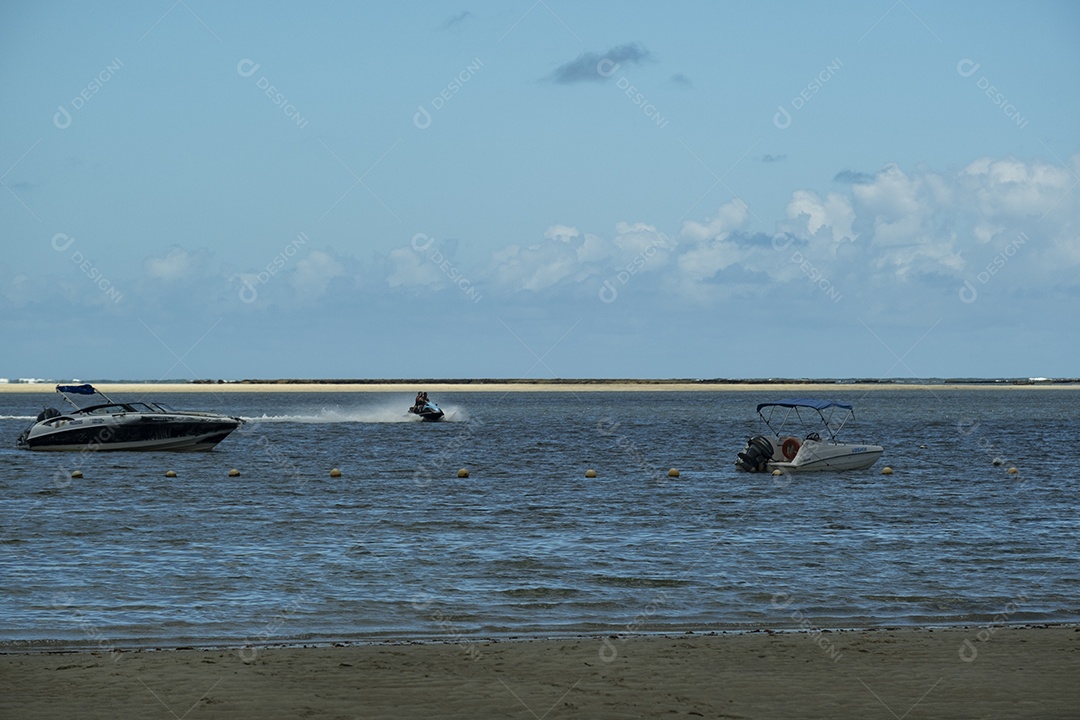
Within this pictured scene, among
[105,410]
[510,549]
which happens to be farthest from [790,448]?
[105,410]

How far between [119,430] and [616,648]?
4732 cm

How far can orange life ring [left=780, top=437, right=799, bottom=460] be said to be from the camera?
47625mm

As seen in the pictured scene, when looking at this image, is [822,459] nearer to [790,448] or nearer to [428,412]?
[790,448]

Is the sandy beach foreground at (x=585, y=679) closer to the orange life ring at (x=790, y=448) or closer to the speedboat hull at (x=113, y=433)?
the orange life ring at (x=790, y=448)

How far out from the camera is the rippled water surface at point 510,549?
17.9 meters

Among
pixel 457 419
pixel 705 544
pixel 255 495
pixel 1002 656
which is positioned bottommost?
pixel 1002 656

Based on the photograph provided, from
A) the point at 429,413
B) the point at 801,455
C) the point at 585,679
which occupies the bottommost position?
the point at 585,679

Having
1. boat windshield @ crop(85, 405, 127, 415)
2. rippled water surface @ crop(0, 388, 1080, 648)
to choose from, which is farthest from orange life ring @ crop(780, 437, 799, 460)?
boat windshield @ crop(85, 405, 127, 415)

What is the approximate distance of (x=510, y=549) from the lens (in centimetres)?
2548

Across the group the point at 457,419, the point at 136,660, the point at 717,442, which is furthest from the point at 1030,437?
the point at 136,660

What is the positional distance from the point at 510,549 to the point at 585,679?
39.3 ft

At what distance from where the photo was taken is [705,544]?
2647 centimetres

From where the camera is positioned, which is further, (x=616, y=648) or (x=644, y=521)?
(x=644, y=521)

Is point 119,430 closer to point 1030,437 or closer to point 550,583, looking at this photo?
point 550,583
